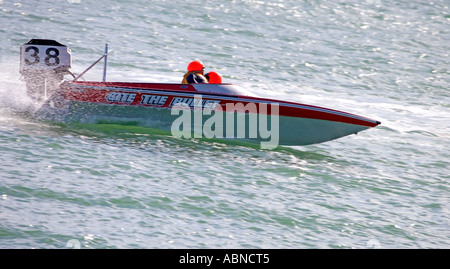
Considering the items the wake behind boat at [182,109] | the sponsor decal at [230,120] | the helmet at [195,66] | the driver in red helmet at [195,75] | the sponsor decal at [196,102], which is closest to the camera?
the wake behind boat at [182,109]

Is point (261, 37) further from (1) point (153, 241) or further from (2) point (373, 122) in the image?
(1) point (153, 241)

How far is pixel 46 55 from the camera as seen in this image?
1112cm

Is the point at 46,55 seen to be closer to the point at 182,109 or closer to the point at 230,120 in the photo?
the point at 182,109

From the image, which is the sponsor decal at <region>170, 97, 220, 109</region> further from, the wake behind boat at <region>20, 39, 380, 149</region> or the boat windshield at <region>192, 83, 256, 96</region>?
the boat windshield at <region>192, 83, 256, 96</region>

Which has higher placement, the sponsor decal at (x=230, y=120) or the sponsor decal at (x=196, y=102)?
the sponsor decal at (x=196, y=102)

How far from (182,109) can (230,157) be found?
137 centimetres

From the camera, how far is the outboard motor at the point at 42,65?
36.1 ft

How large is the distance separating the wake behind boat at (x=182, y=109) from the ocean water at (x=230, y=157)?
0.27 meters

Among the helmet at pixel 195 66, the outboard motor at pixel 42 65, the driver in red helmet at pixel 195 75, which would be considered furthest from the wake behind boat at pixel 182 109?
the helmet at pixel 195 66

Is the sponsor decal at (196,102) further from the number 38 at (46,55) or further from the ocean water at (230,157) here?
the number 38 at (46,55)

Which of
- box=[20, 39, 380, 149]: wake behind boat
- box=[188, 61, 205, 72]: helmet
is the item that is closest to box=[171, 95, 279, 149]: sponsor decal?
box=[20, 39, 380, 149]: wake behind boat

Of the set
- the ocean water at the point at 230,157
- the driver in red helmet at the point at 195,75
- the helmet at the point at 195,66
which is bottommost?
the ocean water at the point at 230,157

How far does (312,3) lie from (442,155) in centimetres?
1508

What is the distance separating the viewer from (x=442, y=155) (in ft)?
37.0
